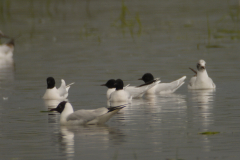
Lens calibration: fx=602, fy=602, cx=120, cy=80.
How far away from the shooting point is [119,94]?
15062mm

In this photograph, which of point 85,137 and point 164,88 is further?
point 164,88

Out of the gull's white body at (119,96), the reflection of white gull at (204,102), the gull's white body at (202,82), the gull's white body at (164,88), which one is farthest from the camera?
the gull's white body at (202,82)

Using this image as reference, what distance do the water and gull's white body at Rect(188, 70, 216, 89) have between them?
0.29 m

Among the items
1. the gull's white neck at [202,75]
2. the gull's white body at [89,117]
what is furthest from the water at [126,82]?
the gull's white neck at [202,75]

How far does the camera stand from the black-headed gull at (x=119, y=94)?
49.3ft

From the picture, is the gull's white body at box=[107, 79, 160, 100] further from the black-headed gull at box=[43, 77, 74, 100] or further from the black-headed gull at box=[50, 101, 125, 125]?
the black-headed gull at box=[50, 101, 125, 125]

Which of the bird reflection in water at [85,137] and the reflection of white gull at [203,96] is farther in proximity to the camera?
the reflection of white gull at [203,96]

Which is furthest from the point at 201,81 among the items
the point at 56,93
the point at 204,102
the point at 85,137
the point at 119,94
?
the point at 85,137

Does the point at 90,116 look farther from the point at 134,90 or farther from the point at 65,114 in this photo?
the point at 134,90

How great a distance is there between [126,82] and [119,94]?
3.11 metres

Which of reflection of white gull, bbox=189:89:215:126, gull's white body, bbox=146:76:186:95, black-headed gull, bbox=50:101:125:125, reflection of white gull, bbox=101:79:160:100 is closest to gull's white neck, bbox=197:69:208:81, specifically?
reflection of white gull, bbox=189:89:215:126

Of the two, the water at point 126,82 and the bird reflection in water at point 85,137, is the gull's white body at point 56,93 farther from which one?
the bird reflection in water at point 85,137

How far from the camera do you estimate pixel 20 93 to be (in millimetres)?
16469

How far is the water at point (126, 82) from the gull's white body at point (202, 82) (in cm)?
29
